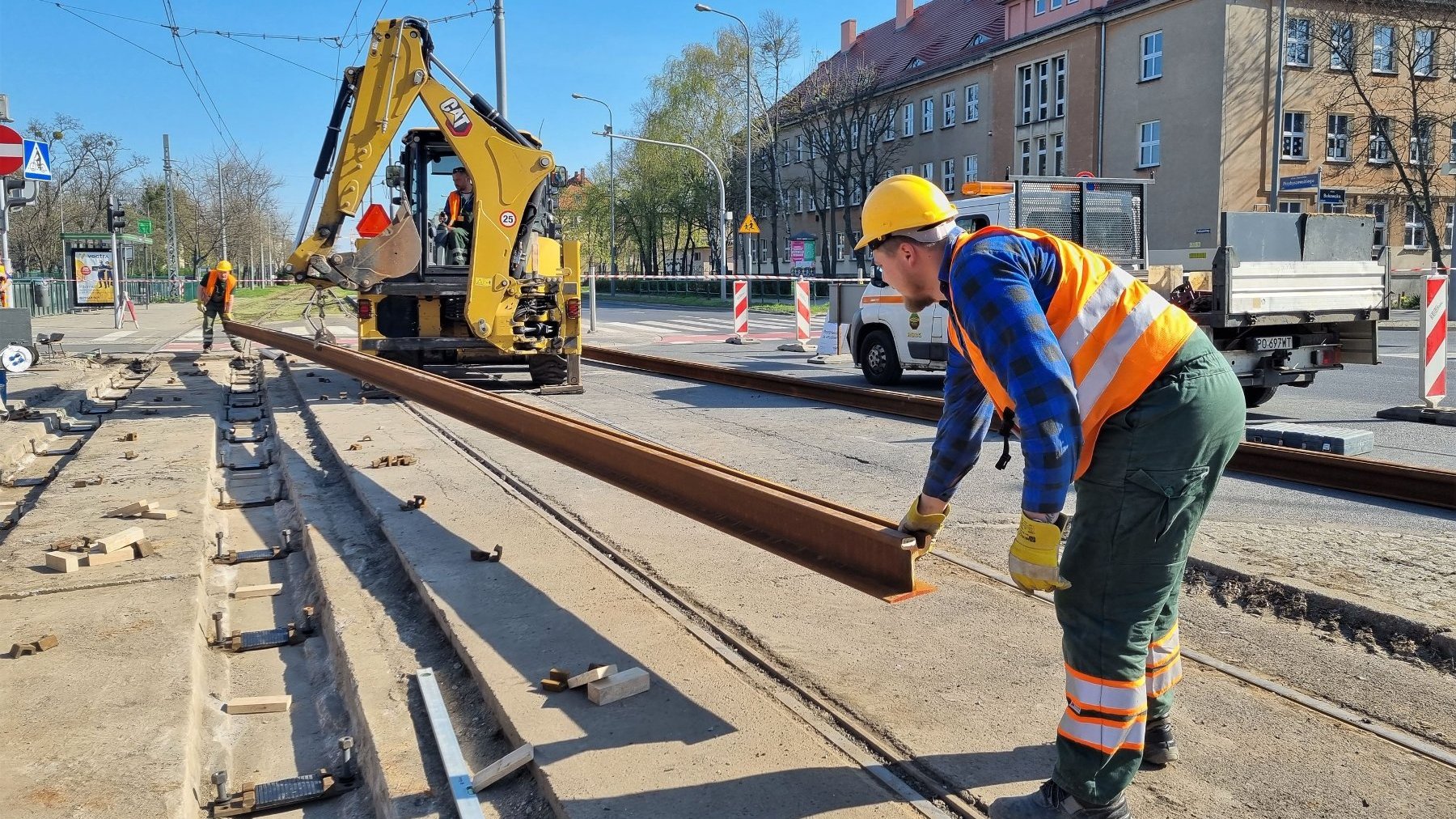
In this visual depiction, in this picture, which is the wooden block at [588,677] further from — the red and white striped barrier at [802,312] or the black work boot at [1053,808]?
the red and white striped barrier at [802,312]

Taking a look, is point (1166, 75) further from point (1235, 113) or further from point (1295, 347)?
point (1295, 347)

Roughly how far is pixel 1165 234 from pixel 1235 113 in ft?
15.1

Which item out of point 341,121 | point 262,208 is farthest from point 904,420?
point 262,208

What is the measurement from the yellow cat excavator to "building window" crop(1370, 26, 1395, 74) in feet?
115

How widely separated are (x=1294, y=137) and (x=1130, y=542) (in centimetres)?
4064

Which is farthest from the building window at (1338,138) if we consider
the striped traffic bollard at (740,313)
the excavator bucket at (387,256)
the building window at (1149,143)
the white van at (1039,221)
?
the excavator bucket at (387,256)

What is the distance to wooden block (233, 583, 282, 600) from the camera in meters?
5.39

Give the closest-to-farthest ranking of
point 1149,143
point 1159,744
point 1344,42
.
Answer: point 1159,744, point 1344,42, point 1149,143

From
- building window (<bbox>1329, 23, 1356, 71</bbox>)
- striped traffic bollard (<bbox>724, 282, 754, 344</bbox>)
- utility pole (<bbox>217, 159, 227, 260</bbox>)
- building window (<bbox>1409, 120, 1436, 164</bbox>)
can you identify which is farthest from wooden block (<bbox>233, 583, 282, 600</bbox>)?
utility pole (<bbox>217, 159, 227, 260</bbox>)

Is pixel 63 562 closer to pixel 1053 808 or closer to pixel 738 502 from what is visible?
pixel 738 502

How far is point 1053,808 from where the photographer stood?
2.75 meters

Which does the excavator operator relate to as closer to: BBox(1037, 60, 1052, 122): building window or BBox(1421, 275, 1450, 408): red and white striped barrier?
BBox(1421, 275, 1450, 408): red and white striped barrier

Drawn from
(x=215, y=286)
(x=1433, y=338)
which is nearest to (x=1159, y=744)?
(x=1433, y=338)

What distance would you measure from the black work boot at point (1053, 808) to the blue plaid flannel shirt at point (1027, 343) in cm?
77
